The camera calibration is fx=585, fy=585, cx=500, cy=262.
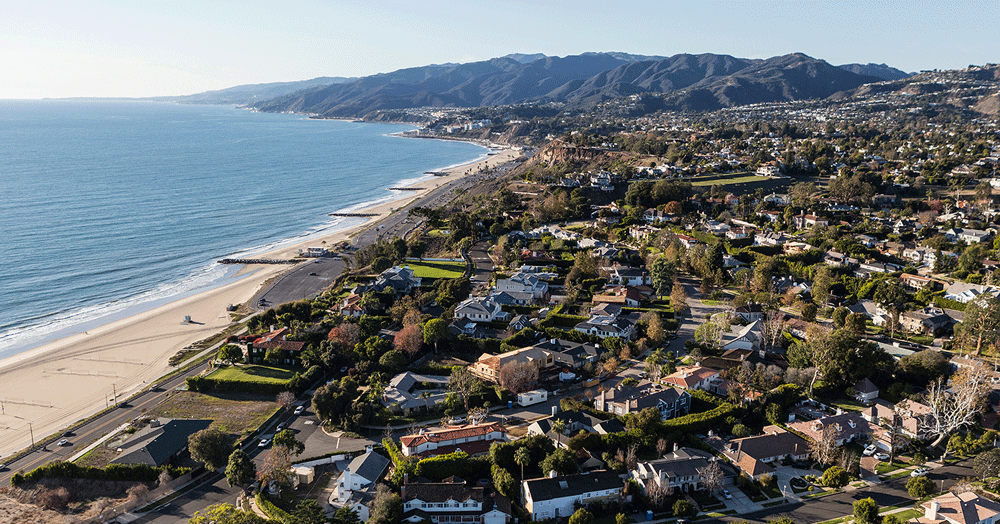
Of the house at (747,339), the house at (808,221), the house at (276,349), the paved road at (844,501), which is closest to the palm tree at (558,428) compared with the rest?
the paved road at (844,501)

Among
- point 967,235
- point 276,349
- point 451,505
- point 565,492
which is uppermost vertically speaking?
point 967,235

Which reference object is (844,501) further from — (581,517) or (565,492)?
(565,492)

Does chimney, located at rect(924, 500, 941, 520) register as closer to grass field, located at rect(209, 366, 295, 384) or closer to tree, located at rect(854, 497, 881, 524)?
tree, located at rect(854, 497, 881, 524)

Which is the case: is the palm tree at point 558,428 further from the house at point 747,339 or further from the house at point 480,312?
the house at point 480,312

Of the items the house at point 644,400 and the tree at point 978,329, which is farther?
the tree at point 978,329

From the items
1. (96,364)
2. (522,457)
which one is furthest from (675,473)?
(96,364)

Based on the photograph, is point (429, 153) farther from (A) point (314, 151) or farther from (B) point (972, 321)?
(B) point (972, 321)

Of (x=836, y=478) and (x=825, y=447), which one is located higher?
(x=825, y=447)
